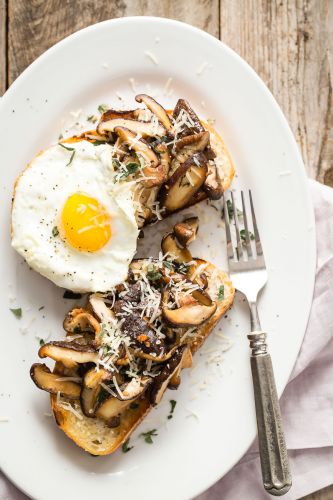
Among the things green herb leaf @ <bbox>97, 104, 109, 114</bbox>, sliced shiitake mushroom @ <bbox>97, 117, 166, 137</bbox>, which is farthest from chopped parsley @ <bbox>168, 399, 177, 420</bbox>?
green herb leaf @ <bbox>97, 104, 109, 114</bbox>

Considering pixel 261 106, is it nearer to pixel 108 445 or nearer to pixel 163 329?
pixel 163 329

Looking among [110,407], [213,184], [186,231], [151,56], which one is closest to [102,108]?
[151,56]

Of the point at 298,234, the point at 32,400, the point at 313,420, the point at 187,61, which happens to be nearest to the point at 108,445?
the point at 32,400

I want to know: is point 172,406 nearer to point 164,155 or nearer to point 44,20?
point 164,155

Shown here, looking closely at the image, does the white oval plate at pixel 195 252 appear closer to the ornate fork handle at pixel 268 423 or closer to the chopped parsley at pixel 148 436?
the chopped parsley at pixel 148 436

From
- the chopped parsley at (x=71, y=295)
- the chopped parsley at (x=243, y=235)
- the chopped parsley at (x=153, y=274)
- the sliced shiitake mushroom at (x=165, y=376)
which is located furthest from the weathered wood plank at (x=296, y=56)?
the chopped parsley at (x=71, y=295)

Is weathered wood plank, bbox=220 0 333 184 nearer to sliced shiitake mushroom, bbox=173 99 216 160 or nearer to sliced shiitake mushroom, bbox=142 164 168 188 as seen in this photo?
sliced shiitake mushroom, bbox=173 99 216 160

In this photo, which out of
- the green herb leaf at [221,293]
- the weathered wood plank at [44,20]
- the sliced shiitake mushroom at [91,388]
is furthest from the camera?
the weathered wood plank at [44,20]
